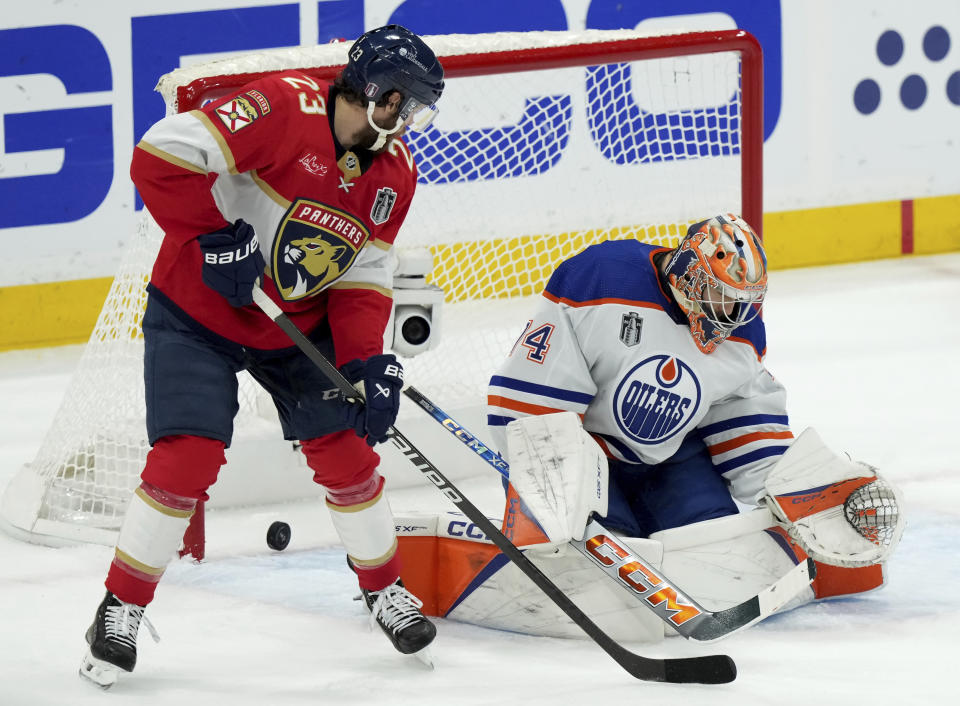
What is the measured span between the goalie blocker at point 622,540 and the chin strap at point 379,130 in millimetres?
544

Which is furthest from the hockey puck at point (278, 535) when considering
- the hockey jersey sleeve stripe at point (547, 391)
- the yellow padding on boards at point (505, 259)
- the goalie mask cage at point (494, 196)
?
the yellow padding on boards at point (505, 259)

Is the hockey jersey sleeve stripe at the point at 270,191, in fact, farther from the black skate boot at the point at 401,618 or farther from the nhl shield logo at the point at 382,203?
the black skate boot at the point at 401,618

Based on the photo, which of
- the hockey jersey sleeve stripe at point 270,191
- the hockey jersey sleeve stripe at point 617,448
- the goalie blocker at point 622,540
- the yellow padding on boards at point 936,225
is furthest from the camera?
the yellow padding on boards at point 936,225

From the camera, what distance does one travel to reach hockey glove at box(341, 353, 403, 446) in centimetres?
237

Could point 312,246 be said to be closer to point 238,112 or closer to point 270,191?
point 270,191

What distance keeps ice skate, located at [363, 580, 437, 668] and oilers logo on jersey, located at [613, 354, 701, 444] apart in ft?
1.66

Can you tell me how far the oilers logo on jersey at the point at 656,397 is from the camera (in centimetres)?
265

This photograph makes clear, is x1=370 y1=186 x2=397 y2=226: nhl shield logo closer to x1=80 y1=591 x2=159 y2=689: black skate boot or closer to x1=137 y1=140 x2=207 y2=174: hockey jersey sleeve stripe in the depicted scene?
x1=137 y1=140 x2=207 y2=174: hockey jersey sleeve stripe

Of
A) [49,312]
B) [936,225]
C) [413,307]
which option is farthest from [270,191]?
[936,225]

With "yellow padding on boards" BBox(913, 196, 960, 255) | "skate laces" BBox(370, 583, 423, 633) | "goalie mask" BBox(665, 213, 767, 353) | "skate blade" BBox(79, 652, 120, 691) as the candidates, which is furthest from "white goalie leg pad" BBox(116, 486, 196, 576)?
"yellow padding on boards" BBox(913, 196, 960, 255)

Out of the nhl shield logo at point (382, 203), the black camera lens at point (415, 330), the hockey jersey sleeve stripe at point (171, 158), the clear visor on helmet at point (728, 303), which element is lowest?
the black camera lens at point (415, 330)

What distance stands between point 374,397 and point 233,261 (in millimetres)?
307

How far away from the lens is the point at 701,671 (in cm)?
237

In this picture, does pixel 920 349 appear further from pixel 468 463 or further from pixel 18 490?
pixel 18 490
